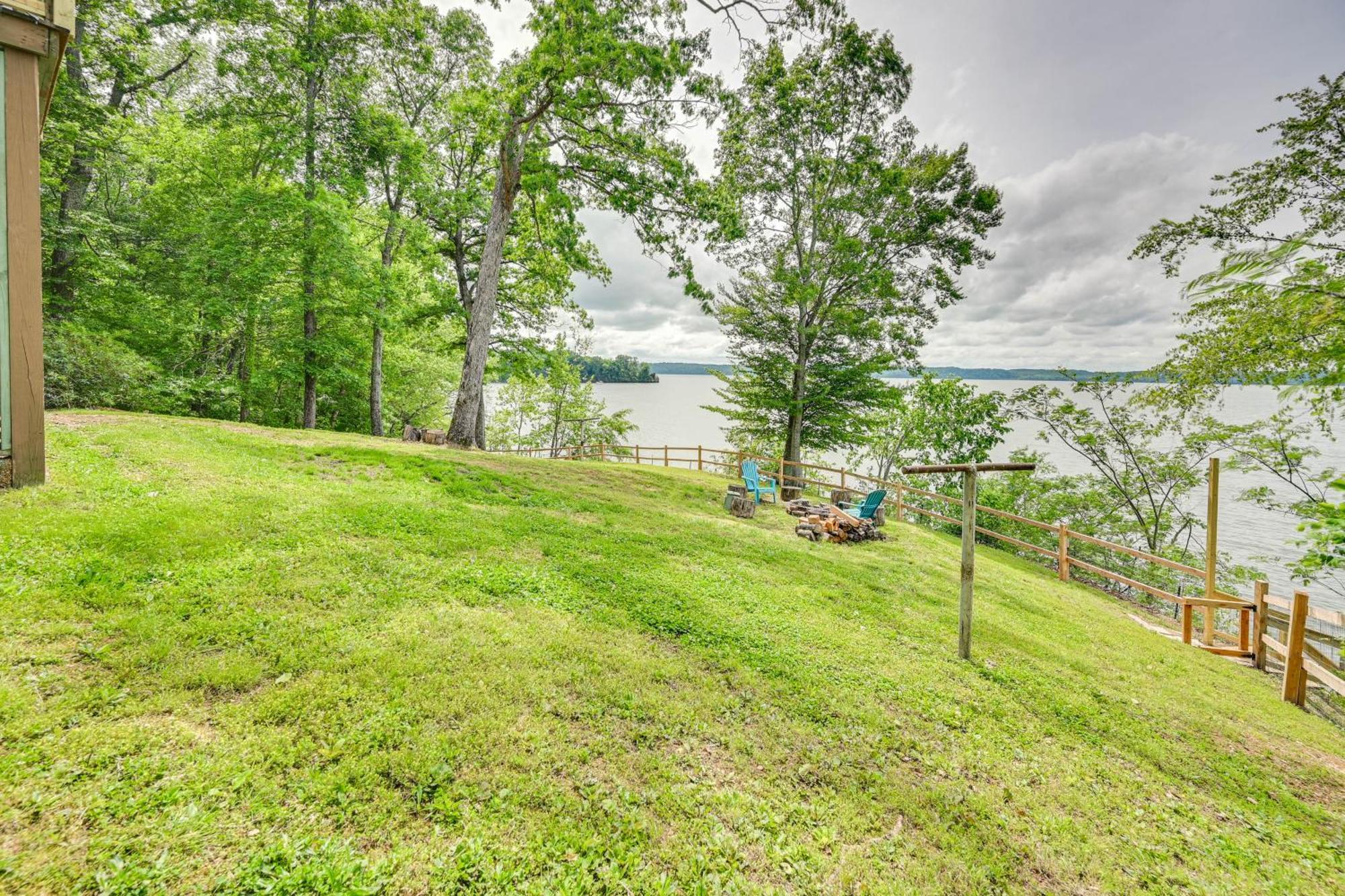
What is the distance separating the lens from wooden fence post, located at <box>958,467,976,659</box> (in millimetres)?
4188

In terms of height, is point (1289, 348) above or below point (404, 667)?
above

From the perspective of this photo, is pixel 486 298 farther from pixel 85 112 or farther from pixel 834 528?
pixel 85 112

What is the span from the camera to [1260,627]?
6.05 m

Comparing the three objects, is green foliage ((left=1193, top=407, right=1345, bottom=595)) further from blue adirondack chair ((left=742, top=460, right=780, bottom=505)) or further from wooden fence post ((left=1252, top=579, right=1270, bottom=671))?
blue adirondack chair ((left=742, top=460, right=780, bottom=505))

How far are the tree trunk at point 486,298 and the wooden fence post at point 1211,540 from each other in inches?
486

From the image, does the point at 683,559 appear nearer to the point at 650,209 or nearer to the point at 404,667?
the point at 404,667

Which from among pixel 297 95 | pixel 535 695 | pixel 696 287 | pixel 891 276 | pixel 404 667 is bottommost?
pixel 535 695

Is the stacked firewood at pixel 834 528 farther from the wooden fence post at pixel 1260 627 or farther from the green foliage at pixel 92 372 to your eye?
the green foliage at pixel 92 372

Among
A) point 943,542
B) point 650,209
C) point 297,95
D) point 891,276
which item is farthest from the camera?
point 891,276

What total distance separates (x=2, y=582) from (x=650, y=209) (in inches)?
387

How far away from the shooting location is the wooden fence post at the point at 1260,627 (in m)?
5.93

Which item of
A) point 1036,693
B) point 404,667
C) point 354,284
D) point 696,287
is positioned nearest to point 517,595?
point 404,667

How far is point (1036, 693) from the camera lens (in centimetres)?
396

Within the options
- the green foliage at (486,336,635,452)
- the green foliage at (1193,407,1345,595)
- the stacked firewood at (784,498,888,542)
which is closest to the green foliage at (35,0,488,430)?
the stacked firewood at (784,498,888,542)
